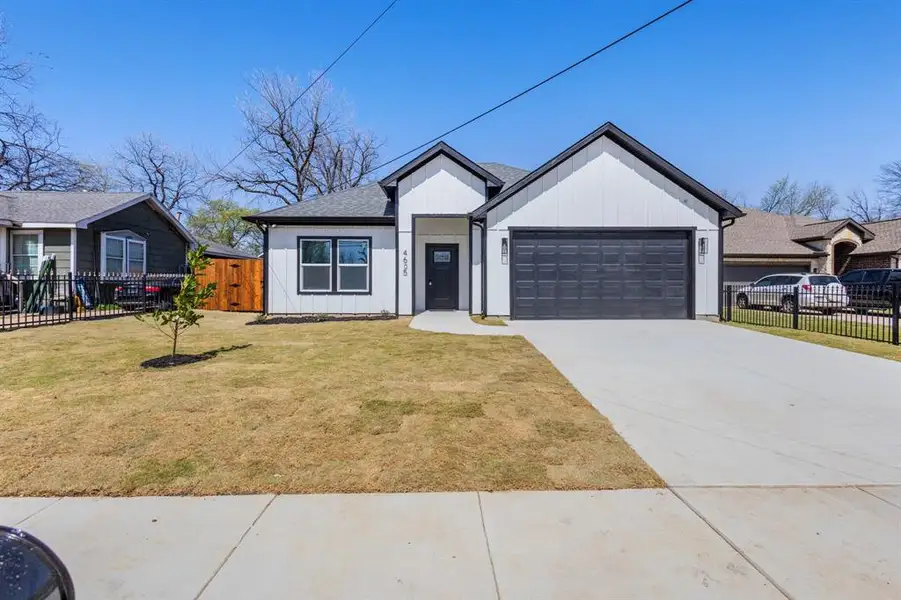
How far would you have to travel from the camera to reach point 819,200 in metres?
46.0

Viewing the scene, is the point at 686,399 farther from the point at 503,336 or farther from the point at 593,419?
the point at 503,336

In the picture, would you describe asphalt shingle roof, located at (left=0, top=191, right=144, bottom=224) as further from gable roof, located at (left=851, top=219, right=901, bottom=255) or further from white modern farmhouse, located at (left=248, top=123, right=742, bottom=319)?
gable roof, located at (left=851, top=219, right=901, bottom=255)

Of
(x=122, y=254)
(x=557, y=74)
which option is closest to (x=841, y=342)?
(x=557, y=74)

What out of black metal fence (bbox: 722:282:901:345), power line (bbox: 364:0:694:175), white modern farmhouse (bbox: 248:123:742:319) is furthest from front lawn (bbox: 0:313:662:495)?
black metal fence (bbox: 722:282:901:345)

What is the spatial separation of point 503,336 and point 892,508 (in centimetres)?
710

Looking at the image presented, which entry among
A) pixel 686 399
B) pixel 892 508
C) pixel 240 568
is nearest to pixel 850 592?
pixel 892 508

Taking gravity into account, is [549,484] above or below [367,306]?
below

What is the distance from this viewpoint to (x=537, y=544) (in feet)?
7.98

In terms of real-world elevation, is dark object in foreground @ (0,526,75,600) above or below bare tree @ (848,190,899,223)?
below

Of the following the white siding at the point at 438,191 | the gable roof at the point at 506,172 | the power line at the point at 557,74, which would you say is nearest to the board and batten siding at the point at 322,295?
the white siding at the point at 438,191

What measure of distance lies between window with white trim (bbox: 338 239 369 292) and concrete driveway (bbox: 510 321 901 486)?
7.06 metres

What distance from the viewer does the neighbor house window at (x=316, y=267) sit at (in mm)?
14203

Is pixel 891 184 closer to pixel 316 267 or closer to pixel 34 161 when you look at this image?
pixel 316 267

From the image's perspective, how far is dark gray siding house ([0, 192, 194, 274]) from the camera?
15133 mm
